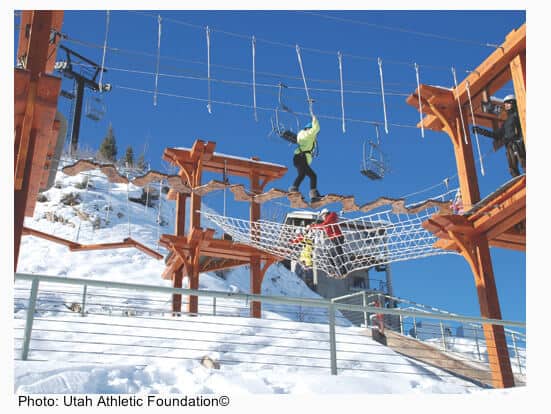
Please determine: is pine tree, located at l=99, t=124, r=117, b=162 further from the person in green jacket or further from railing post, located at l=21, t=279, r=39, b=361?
railing post, located at l=21, t=279, r=39, b=361

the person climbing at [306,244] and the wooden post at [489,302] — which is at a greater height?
the person climbing at [306,244]

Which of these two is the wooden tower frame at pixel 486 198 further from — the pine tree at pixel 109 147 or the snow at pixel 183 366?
the pine tree at pixel 109 147

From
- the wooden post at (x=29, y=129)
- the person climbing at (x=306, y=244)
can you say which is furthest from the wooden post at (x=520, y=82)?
the wooden post at (x=29, y=129)

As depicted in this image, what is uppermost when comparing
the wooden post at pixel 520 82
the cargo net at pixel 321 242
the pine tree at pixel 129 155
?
the pine tree at pixel 129 155

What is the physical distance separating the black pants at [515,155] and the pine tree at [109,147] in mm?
25906

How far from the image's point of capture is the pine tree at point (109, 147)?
31.4 metres

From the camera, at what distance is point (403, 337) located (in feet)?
32.3

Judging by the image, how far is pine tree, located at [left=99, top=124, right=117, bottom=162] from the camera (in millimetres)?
31400

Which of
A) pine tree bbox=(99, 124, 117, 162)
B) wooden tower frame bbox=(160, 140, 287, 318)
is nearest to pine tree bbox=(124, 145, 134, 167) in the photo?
pine tree bbox=(99, 124, 117, 162)

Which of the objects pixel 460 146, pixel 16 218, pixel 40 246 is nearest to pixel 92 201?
pixel 40 246

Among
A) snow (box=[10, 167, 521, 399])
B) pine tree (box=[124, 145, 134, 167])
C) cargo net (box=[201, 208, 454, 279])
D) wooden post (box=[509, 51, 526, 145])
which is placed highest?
pine tree (box=[124, 145, 134, 167])

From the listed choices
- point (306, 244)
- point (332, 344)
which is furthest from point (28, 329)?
point (306, 244)

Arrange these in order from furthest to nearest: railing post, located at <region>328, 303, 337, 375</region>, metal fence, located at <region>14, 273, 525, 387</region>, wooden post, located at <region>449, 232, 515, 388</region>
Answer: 1. wooden post, located at <region>449, 232, 515, 388</region>
2. railing post, located at <region>328, 303, 337, 375</region>
3. metal fence, located at <region>14, 273, 525, 387</region>

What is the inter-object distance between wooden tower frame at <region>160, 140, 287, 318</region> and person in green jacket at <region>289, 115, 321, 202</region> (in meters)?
2.96
